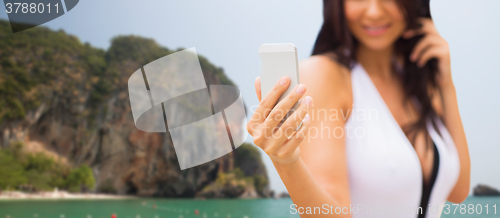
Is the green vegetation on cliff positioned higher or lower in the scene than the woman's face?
lower

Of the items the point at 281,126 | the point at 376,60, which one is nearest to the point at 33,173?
the point at 376,60

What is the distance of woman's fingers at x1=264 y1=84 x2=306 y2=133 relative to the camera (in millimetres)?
339

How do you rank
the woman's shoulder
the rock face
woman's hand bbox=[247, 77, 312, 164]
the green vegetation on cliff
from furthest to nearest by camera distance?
the rock face, the green vegetation on cliff, the woman's shoulder, woman's hand bbox=[247, 77, 312, 164]

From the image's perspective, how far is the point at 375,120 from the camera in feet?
1.69

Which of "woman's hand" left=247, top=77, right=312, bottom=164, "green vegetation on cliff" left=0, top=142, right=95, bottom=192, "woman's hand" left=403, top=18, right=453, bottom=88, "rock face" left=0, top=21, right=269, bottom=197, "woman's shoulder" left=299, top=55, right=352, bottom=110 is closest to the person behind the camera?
"woman's hand" left=247, top=77, right=312, bottom=164

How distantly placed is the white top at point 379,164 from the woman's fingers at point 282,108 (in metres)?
0.16

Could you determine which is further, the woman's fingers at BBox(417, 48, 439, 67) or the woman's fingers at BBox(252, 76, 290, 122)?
the woman's fingers at BBox(417, 48, 439, 67)

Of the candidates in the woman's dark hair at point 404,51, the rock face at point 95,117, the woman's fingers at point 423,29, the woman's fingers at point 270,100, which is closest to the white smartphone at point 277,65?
the woman's fingers at point 270,100

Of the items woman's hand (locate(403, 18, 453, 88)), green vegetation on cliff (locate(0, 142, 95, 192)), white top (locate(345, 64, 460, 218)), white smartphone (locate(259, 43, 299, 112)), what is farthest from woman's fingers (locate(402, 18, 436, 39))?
green vegetation on cliff (locate(0, 142, 95, 192))

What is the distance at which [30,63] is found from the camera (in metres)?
15.3

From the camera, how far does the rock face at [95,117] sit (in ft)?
48.3

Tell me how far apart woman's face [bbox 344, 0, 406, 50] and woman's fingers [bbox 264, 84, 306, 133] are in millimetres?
199

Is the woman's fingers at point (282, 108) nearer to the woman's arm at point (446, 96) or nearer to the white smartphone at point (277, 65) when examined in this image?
the white smartphone at point (277, 65)

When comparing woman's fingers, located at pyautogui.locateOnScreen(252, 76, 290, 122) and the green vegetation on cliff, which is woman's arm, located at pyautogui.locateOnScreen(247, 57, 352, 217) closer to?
woman's fingers, located at pyautogui.locateOnScreen(252, 76, 290, 122)
